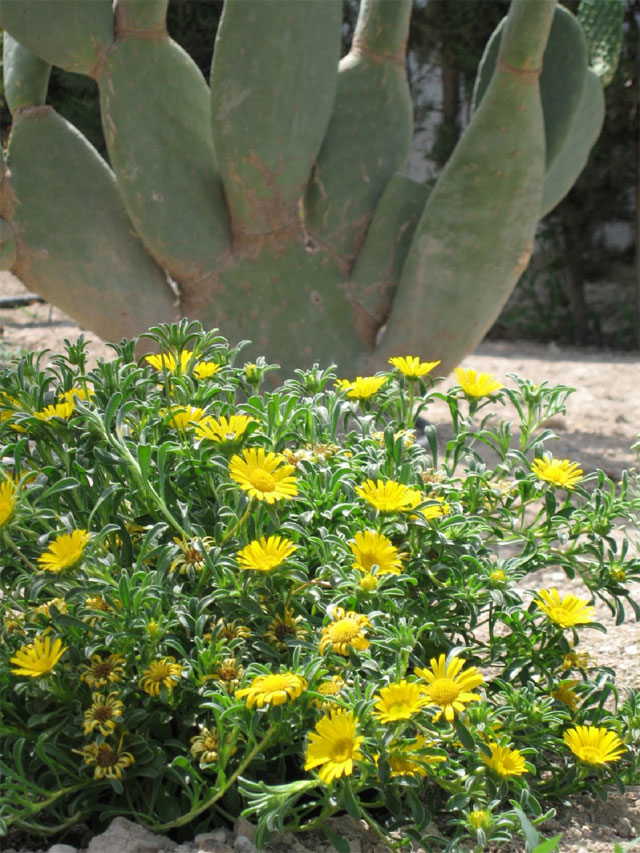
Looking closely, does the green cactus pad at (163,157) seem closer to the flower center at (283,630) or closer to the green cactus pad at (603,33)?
the flower center at (283,630)

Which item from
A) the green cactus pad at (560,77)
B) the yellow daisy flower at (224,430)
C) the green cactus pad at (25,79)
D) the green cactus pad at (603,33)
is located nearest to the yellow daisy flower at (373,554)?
the yellow daisy flower at (224,430)

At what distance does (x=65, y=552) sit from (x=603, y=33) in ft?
15.1

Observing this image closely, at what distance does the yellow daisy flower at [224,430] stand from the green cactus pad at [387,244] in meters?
2.01

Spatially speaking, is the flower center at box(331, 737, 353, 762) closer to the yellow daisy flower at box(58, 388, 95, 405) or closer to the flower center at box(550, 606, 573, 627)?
the flower center at box(550, 606, 573, 627)

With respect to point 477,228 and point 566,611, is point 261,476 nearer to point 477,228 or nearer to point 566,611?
point 566,611

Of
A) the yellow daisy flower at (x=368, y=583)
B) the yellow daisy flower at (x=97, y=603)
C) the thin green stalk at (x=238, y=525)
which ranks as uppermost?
the thin green stalk at (x=238, y=525)

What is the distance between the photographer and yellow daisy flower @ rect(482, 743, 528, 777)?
1191 millimetres

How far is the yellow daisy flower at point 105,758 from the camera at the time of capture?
1.16 meters

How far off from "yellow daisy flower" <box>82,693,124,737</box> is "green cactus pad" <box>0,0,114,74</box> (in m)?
2.42

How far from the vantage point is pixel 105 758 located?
117cm

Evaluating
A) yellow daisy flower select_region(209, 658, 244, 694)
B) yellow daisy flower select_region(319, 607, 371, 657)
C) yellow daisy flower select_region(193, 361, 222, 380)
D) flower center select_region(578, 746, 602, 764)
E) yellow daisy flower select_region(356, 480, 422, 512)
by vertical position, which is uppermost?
yellow daisy flower select_region(193, 361, 222, 380)

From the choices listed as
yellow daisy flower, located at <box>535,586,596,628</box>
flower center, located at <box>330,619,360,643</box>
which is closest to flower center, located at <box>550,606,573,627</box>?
yellow daisy flower, located at <box>535,586,596,628</box>

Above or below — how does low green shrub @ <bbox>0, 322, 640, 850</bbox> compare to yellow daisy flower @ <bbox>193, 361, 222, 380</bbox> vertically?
below

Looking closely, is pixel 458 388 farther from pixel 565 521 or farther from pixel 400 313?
pixel 400 313
